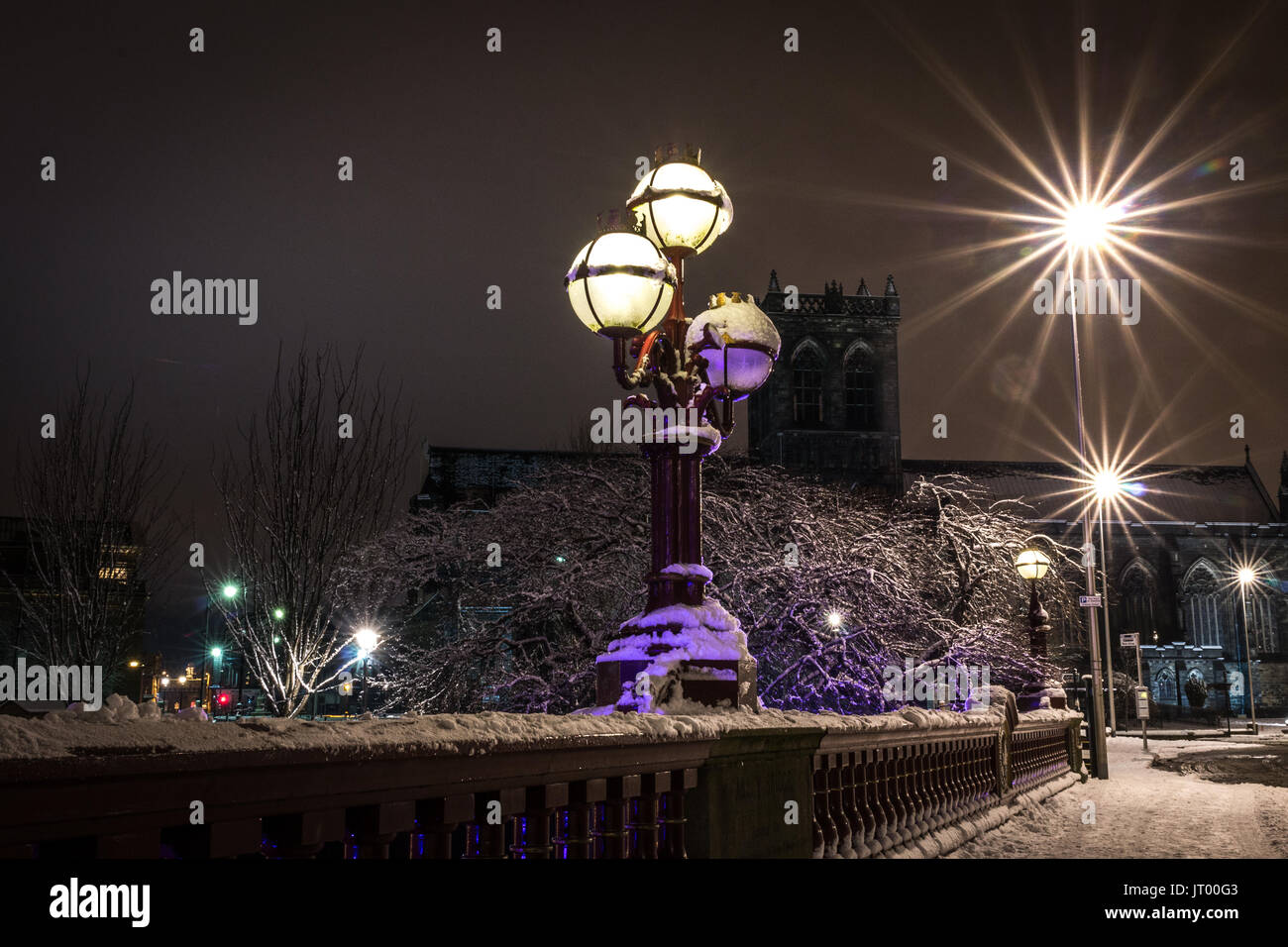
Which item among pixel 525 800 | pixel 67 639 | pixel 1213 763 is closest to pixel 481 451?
pixel 67 639

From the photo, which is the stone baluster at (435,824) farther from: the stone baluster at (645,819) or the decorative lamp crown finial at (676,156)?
the decorative lamp crown finial at (676,156)

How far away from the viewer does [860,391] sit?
76.8 metres

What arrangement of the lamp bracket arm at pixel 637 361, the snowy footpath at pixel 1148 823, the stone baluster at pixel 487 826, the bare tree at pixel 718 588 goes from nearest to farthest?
the stone baluster at pixel 487 826
the lamp bracket arm at pixel 637 361
the snowy footpath at pixel 1148 823
the bare tree at pixel 718 588

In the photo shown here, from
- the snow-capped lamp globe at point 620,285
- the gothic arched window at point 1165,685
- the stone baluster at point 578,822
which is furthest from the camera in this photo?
the gothic arched window at point 1165,685

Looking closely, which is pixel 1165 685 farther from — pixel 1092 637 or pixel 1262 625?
pixel 1092 637

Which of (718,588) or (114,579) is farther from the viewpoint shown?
(114,579)

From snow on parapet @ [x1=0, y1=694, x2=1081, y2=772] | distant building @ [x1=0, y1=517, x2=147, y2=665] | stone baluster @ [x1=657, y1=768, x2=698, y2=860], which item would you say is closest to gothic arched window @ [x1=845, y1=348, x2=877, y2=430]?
distant building @ [x1=0, y1=517, x2=147, y2=665]

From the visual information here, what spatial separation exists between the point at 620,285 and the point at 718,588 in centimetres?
1147

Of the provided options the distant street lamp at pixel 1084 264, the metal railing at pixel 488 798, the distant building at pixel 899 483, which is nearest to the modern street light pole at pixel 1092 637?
the distant street lamp at pixel 1084 264

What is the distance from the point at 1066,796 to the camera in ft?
51.3

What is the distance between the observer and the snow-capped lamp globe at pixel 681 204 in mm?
7996

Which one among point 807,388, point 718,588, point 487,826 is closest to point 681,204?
point 487,826

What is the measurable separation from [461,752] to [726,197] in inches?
237
